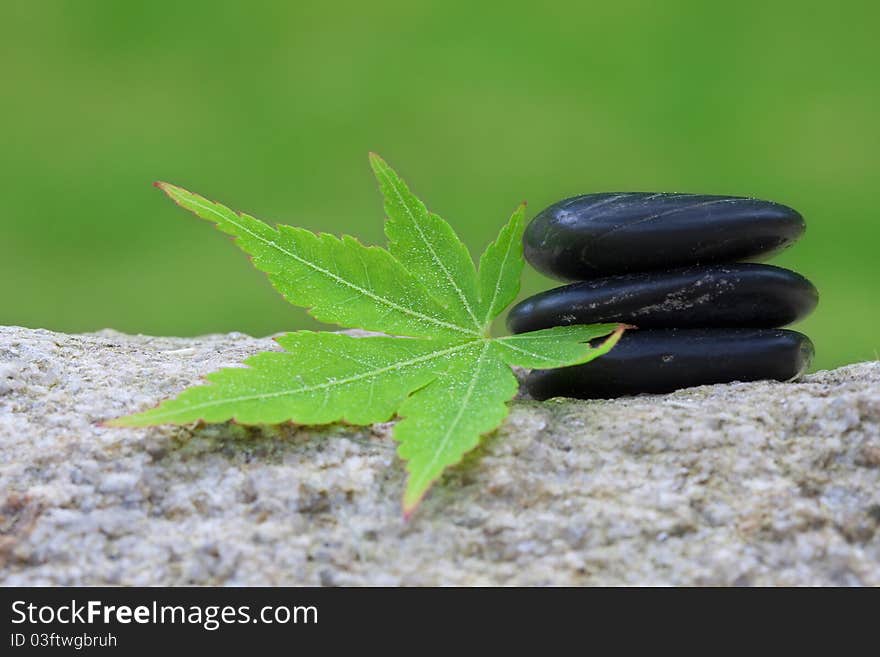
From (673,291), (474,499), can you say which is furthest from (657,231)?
(474,499)

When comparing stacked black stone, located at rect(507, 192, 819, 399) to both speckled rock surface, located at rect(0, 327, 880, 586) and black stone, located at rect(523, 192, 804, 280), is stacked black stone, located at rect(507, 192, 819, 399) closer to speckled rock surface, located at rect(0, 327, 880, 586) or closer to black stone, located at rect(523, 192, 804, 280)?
black stone, located at rect(523, 192, 804, 280)

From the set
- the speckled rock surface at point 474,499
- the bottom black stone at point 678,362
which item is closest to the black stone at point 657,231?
the bottom black stone at point 678,362

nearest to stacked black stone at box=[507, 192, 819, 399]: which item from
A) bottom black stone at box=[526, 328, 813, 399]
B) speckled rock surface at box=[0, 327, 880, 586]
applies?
bottom black stone at box=[526, 328, 813, 399]

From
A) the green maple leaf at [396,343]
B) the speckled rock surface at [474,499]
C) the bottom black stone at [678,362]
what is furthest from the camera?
the bottom black stone at [678,362]

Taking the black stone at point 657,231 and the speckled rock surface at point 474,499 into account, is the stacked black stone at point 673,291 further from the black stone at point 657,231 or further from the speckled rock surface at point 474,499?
the speckled rock surface at point 474,499

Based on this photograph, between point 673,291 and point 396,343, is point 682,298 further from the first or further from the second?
point 396,343

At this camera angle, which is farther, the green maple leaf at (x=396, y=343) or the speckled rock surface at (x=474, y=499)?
the green maple leaf at (x=396, y=343)

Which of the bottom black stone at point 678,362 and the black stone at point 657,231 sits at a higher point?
the black stone at point 657,231
